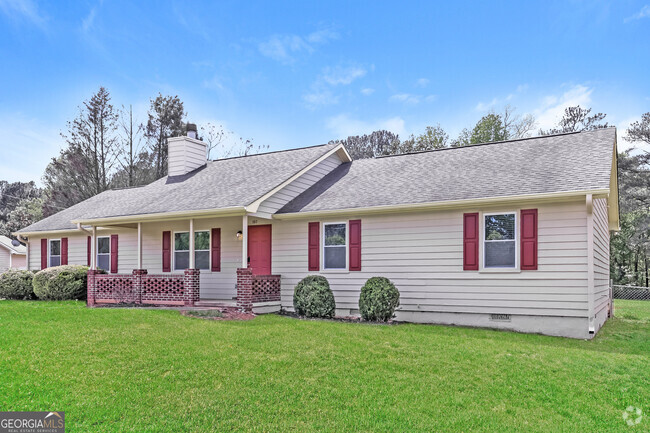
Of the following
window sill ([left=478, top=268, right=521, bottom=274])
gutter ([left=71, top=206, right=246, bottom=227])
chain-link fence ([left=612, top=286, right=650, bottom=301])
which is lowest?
chain-link fence ([left=612, top=286, right=650, bottom=301])

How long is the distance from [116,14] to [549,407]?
15785 mm

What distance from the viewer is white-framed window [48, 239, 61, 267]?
20.8 meters

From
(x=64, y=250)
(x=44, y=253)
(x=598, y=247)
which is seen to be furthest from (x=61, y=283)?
(x=598, y=247)

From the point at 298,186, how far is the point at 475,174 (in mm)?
5175

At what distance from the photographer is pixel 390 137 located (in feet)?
148

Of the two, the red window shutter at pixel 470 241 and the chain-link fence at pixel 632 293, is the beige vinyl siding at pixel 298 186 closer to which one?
the red window shutter at pixel 470 241

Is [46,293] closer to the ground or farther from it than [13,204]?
closer to the ground

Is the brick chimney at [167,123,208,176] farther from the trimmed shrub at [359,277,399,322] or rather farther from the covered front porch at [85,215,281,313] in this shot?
the trimmed shrub at [359,277,399,322]

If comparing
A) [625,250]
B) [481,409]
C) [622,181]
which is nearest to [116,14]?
[481,409]

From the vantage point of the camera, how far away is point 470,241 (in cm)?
1193

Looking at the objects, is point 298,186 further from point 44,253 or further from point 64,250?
point 44,253

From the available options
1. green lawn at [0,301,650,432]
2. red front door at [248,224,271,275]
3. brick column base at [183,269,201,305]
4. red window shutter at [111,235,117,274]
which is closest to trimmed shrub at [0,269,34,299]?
red window shutter at [111,235,117,274]

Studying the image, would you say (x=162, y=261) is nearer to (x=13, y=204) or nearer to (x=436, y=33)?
(x=436, y=33)

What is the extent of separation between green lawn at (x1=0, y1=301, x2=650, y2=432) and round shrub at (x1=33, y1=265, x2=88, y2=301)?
7.19 m
